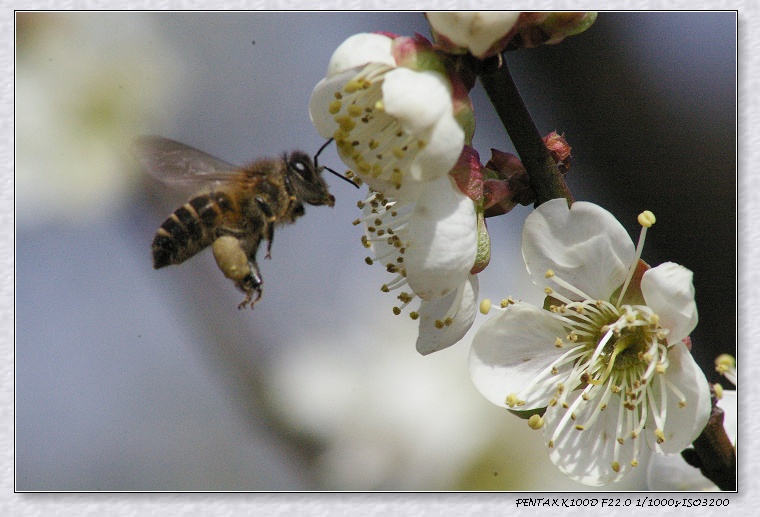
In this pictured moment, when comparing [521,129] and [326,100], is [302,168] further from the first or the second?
[521,129]

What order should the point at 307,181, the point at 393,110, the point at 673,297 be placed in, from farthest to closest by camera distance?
the point at 307,181
the point at 673,297
the point at 393,110

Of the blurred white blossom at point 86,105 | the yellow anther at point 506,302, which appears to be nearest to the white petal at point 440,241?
the yellow anther at point 506,302

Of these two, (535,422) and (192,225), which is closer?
(535,422)

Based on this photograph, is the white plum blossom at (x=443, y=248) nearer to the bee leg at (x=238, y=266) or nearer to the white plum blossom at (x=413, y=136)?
the white plum blossom at (x=413, y=136)

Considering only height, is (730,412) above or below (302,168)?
below

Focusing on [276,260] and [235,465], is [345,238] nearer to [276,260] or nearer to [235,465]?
[276,260]

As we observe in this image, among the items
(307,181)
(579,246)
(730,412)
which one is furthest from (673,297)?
(307,181)

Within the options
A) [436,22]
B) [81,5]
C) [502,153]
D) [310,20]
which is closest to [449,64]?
[436,22]
